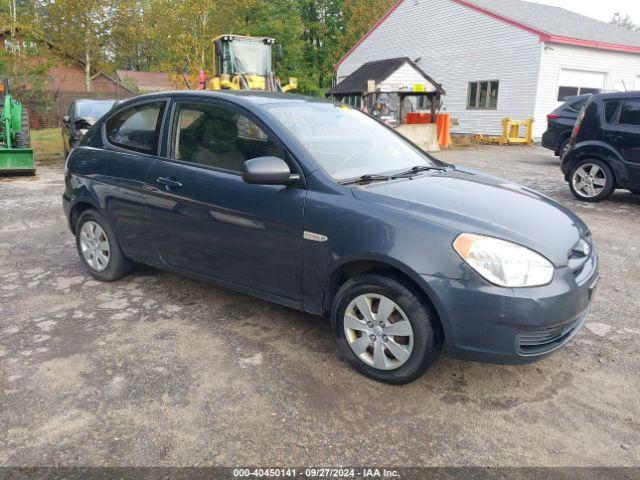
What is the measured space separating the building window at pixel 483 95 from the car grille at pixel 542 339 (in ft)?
67.3

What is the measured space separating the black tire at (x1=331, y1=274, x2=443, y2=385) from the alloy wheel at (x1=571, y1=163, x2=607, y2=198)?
6601 mm

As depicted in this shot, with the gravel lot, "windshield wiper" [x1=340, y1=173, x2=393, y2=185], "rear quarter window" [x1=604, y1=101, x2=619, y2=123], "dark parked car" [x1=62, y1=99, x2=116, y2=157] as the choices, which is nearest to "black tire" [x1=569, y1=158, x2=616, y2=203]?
"rear quarter window" [x1=604, y1=101, x2=619, y2=123]

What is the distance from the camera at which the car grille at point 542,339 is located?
279cm

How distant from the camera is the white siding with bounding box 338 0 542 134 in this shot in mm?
20438

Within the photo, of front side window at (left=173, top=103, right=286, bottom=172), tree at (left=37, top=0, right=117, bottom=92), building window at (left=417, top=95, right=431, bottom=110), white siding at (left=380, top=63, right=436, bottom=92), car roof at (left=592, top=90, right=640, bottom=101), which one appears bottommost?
front side window at (left=173, top=103, right=286, bottom=172)

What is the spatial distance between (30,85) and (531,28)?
2024cm

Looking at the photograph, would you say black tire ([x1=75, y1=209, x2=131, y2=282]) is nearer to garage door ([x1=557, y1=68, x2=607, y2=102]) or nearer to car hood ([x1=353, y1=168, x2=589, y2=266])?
car hood ([x1=353, y1=168, x2=589, y2=266])

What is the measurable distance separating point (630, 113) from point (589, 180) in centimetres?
113

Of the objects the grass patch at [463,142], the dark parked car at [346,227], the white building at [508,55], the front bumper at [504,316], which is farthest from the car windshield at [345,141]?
the white building at [508,55]

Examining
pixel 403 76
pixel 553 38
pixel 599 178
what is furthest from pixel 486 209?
pixel 403 76

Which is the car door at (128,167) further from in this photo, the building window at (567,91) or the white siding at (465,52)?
the building window at (567,91)

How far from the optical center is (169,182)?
3.95 m

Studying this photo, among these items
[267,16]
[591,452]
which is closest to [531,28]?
[591,452]

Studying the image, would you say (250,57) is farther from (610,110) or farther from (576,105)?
(610,110)
